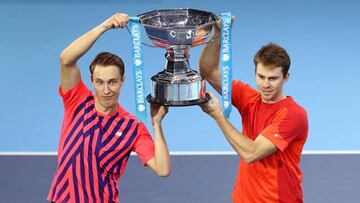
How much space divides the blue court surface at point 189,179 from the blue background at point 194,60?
0.38 meters

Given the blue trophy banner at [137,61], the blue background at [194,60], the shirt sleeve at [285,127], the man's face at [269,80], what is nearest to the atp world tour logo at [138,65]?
the blue trophy banner at [137,61]

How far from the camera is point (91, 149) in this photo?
5.97 m

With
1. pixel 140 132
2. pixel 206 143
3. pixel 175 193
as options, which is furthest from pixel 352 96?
pixel 140 132

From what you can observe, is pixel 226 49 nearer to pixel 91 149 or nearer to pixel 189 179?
pixel 91 149

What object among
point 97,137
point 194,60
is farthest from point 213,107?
point 194,60

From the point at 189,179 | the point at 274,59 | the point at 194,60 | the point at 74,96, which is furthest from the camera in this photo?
the point at 194,60

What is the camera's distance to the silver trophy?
540cm

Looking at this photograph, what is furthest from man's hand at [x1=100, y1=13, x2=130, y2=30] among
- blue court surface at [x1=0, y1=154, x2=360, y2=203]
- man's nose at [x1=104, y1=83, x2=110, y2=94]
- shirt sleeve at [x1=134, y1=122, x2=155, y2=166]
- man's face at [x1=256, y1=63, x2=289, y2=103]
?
blue court surface at [x1=0, y1=154, x2=360, y2=203]

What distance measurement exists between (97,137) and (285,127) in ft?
3.93

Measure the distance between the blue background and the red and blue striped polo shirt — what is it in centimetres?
374

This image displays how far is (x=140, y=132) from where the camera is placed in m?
6.06

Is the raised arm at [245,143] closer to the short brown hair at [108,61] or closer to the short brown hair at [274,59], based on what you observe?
the short brown hair at [274,59]

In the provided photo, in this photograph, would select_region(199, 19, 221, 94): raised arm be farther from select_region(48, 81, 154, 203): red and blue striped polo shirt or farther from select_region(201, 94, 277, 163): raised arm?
select_region(48, 81, 154, 203): red and blue striped polo shirt

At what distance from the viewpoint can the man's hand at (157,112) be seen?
18.9 ft
